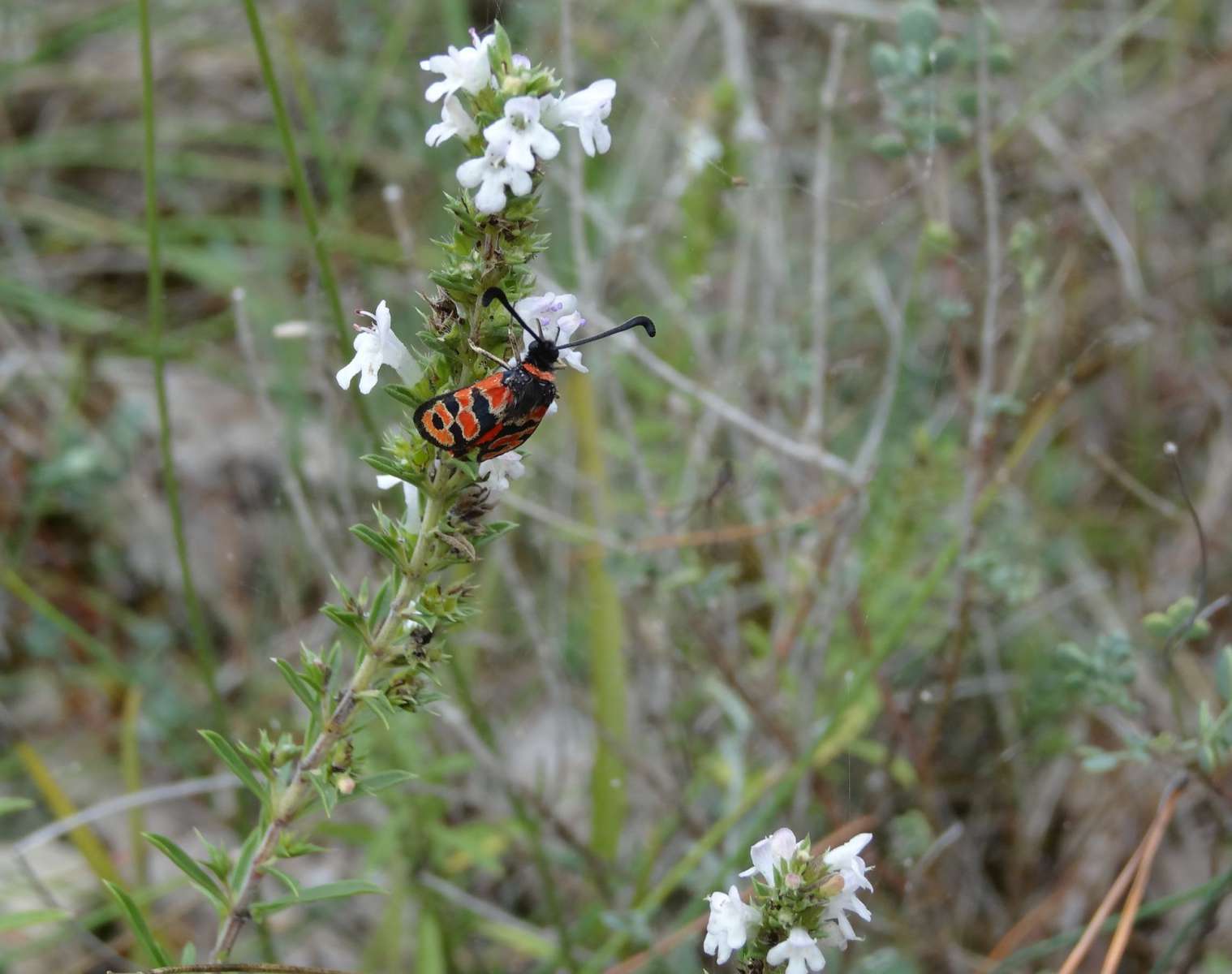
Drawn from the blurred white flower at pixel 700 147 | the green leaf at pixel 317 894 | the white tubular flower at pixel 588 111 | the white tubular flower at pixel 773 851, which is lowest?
the white tubular flower at pixel 773 851

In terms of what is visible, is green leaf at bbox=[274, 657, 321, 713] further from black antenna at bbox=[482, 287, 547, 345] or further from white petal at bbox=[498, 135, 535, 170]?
white petal at bbox=[498, 135, 535, 170]

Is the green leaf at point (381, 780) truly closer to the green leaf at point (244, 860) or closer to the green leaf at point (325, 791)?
the green leaf at point (325, 791)

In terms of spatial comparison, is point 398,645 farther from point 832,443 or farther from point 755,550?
point 832,443

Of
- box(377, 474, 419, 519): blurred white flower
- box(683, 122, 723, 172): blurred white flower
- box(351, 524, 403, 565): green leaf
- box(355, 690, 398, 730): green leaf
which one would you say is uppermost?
box(683, 122, 723, 172): blurred white flower

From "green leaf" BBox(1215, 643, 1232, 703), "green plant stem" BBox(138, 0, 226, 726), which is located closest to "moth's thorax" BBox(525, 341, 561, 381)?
"green plant stem" BBox(138, 0, 226, 726)

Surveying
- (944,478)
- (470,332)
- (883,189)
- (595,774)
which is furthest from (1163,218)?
(470,332)

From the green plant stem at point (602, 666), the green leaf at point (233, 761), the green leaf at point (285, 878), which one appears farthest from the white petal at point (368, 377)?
the green plant stem at point (602, 666)
